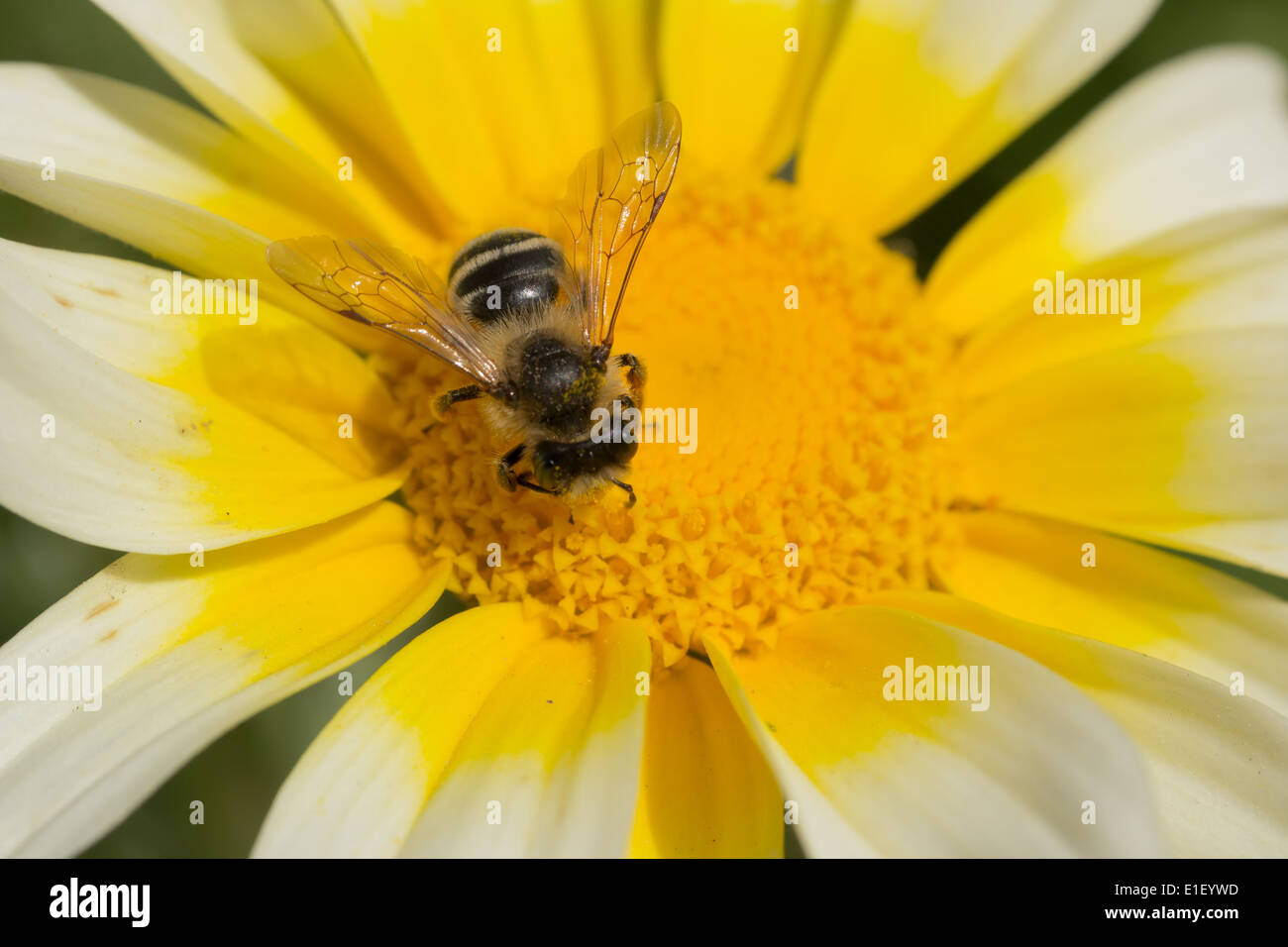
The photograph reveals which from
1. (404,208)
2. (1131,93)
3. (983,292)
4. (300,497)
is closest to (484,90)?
(404,208)

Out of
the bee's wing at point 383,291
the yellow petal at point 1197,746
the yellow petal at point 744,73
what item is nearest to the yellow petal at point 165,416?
the bee's wing at point 383,291

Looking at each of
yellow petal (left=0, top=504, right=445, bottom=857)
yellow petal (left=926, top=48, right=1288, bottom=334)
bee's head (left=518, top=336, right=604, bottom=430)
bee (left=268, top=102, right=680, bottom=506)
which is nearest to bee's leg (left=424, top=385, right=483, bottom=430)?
bee (left=268, top=102, right=680, bottom=506)

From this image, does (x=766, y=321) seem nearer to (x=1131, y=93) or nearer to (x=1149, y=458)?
(x=1149, y=458)

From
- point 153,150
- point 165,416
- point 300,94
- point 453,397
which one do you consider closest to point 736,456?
point 453,397

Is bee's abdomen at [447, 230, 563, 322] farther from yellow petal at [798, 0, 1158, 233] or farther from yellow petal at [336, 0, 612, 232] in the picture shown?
yellow petal at [798, 0, 1158, 233]

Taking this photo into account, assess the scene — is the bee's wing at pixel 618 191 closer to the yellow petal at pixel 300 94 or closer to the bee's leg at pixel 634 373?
the bee's leg at pixel 634 373

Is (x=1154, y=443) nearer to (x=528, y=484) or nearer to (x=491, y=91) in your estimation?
(x=528, y=484)
